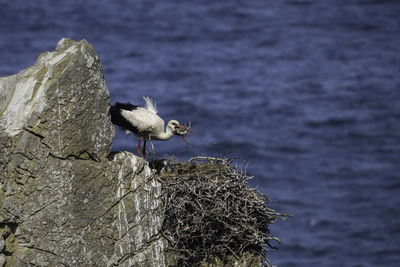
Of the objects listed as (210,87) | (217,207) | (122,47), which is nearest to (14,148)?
(217,207)

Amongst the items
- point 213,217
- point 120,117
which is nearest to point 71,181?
point 213,217

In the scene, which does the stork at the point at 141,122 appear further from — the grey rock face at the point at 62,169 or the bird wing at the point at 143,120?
the grey rock face at the point at 62,169

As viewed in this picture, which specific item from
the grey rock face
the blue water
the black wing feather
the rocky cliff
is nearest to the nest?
the rocky cliff

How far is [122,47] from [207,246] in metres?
44.2

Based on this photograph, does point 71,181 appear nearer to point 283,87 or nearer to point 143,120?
point 143,120

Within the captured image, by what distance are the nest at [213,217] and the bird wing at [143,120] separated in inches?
39.6

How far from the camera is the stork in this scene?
39.3 feet

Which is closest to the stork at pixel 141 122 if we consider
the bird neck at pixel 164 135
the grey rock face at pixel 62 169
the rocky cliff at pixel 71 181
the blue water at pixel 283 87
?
the bird neck at pixel 164 135

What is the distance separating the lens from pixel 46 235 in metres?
9.44

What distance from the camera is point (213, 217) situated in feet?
35.9

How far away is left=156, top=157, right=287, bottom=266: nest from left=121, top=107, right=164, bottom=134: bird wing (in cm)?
101

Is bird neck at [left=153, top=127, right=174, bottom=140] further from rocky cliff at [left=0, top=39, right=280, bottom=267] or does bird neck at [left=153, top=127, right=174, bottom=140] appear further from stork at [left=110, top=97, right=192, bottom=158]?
rocky cliff at [left=0, top=39, right=280, bottom=267]

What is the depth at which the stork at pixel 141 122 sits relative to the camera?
39.3 feet

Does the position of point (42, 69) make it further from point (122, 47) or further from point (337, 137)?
point (122, 47)
